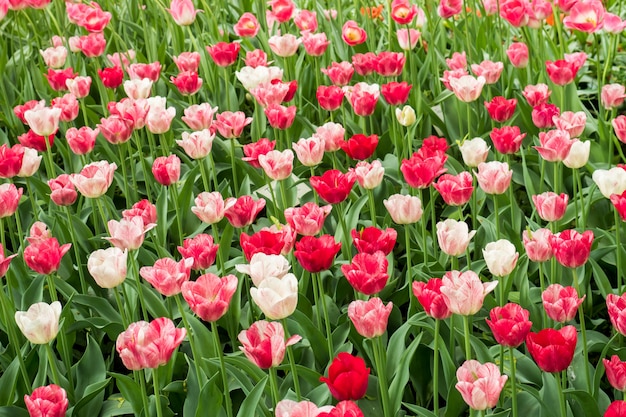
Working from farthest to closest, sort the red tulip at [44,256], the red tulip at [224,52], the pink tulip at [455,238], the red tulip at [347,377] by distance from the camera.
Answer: the red tulip at [224,52] → the red tulip at [44,256] → the pink tulip at [455,238] → the red tulip at [347,377]

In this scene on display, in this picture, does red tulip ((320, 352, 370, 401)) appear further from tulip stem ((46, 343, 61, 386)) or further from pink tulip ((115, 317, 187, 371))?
tulip stem ((46, 343, 61, 386))

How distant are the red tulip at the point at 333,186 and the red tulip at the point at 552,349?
72 centimetres

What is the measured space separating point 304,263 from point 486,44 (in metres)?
2.44

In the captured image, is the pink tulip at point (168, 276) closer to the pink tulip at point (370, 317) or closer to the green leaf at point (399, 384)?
the pink tulip at point (370, 317)

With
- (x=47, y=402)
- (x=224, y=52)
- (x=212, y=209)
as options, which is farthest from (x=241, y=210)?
(x=224, y=52)

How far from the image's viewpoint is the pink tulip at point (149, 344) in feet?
5.32

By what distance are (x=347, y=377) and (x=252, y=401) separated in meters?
0.29

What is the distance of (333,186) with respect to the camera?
7.23 ft

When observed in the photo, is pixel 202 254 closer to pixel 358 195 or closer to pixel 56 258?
pixel 56 258

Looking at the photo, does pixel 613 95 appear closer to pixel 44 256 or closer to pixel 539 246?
pixel 539 246

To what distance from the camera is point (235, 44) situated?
3.25 meters

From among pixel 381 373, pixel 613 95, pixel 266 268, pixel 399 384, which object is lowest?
pixel 399 384

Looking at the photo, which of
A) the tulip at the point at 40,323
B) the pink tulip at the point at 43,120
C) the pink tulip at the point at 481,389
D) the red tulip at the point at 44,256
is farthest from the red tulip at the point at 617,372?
the pink tulip at the point at 43,120

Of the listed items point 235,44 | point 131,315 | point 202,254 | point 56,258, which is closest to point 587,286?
point 202,254
